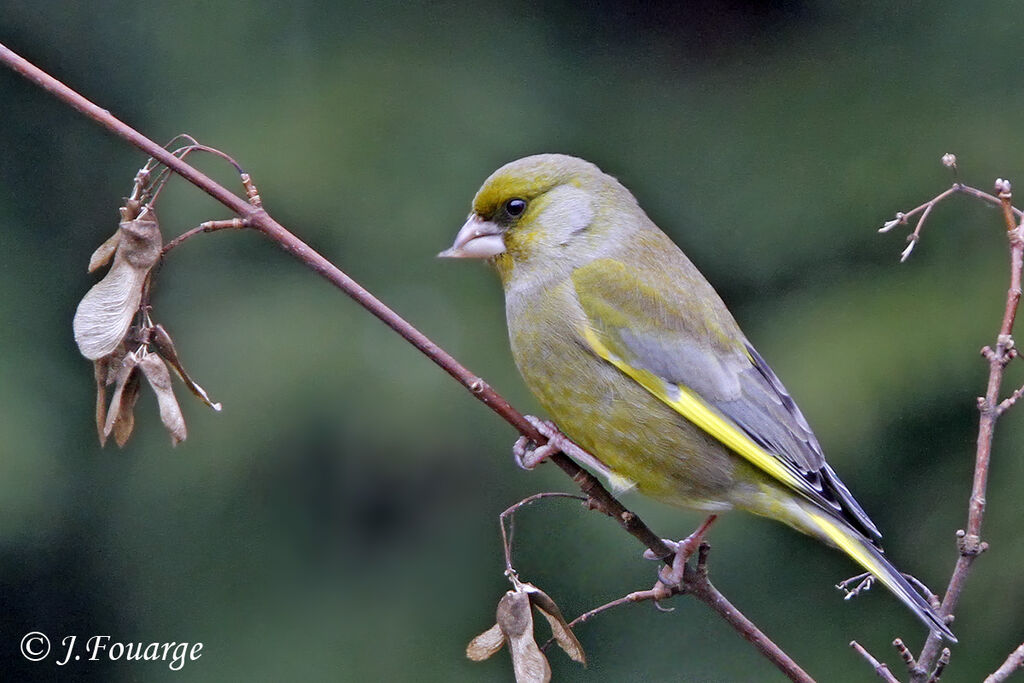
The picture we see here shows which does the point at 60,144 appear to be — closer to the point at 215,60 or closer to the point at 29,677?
the point at 215,60

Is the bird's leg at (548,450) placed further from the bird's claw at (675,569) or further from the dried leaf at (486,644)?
the dried leaf at (486,644)

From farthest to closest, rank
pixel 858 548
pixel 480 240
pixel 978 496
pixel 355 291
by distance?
1. pixel 480 240
2. pixel 858 548
3. pixel 978 496
4. pixel 355 291

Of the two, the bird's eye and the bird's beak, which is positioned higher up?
the bird's eye

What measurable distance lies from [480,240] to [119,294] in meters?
0.97

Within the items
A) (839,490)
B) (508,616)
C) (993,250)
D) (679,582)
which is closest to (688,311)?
(839,490)

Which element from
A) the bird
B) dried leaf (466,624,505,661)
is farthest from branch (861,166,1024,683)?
dried leaf (466,624,505,661)

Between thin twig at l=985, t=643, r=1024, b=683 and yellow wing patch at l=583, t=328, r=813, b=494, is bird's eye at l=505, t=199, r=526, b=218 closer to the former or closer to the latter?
yellow wing patch at l=583, t=328, r=813, b=494

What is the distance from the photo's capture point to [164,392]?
1.70 metres

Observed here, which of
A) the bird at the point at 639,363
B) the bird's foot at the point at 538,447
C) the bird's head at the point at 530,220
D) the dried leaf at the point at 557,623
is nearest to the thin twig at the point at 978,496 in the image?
the bird at the point at 639,363

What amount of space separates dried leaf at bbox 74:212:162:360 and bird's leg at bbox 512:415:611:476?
768 millimetres

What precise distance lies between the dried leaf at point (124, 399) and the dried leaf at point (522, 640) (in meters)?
0.59

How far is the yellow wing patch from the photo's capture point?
2.31 meters

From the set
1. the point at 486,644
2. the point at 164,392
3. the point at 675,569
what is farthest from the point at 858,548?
the point at 164,392

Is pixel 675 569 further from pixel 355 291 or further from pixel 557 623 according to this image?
pixel 355 291
